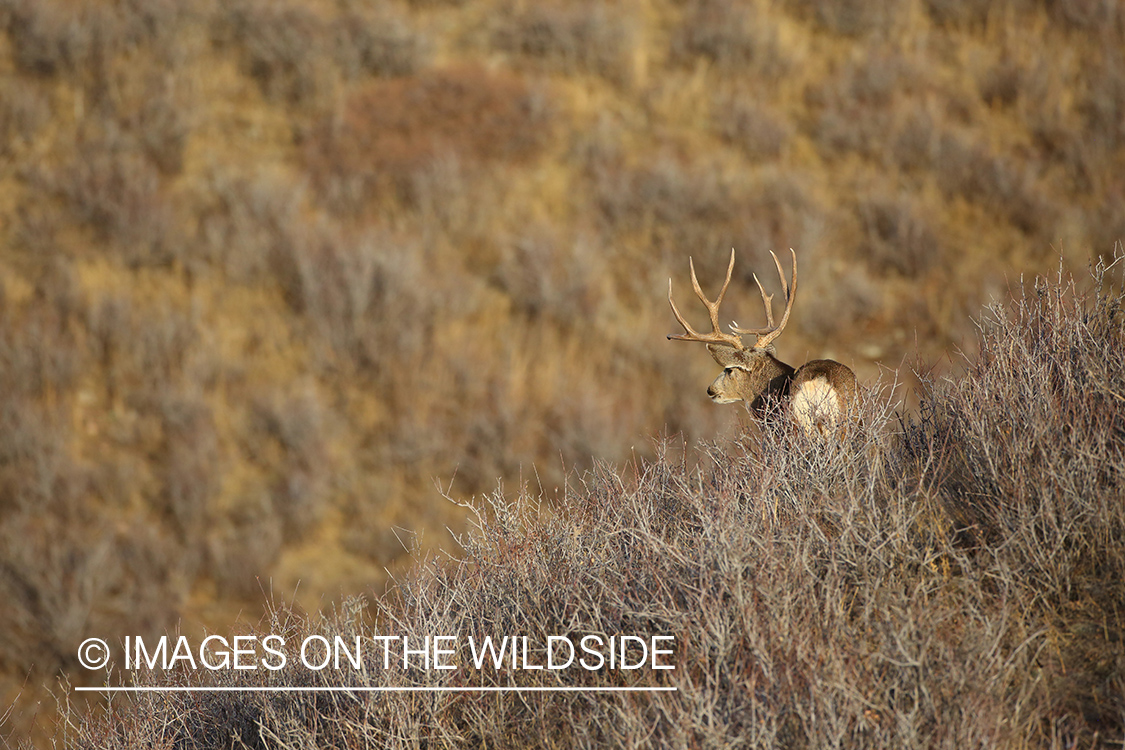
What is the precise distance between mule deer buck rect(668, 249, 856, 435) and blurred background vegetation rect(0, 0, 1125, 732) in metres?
2.65

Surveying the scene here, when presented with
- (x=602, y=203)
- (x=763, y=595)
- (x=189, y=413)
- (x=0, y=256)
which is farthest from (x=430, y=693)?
(x=0, y=256)

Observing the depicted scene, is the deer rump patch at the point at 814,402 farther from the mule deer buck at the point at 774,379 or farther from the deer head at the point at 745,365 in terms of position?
the deer head at the point at 745,365

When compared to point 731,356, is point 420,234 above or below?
below

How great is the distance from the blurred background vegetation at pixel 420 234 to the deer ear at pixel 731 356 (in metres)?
2.70

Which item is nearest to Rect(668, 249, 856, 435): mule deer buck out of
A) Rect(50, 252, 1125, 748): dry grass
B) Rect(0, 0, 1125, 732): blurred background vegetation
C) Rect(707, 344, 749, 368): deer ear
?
Rect(707, 344, 749, 368): deer ear

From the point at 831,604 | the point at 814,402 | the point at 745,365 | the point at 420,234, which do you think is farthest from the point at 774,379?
the point at 420,234

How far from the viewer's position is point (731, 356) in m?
4.84

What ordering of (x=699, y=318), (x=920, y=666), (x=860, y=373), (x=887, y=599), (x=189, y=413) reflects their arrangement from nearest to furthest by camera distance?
(x=920, y=666)
(x=887, y=599)
(x=189, y=413)
(x=860, y=373)
(x=699, y=318)

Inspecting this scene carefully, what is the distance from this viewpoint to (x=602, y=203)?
33.8 feet

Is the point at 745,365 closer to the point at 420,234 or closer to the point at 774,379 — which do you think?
the point at 774,379

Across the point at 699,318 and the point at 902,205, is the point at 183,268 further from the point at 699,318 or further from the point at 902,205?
the point at 902,205

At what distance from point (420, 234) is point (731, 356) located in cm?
578

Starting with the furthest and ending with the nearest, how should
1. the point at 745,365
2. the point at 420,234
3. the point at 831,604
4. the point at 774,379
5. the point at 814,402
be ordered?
the point at 420,234 → the point at 745,365 → the point at 774,379 → the point at 814,402 → the point at 831,604

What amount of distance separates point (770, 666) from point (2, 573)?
6.39 meters
